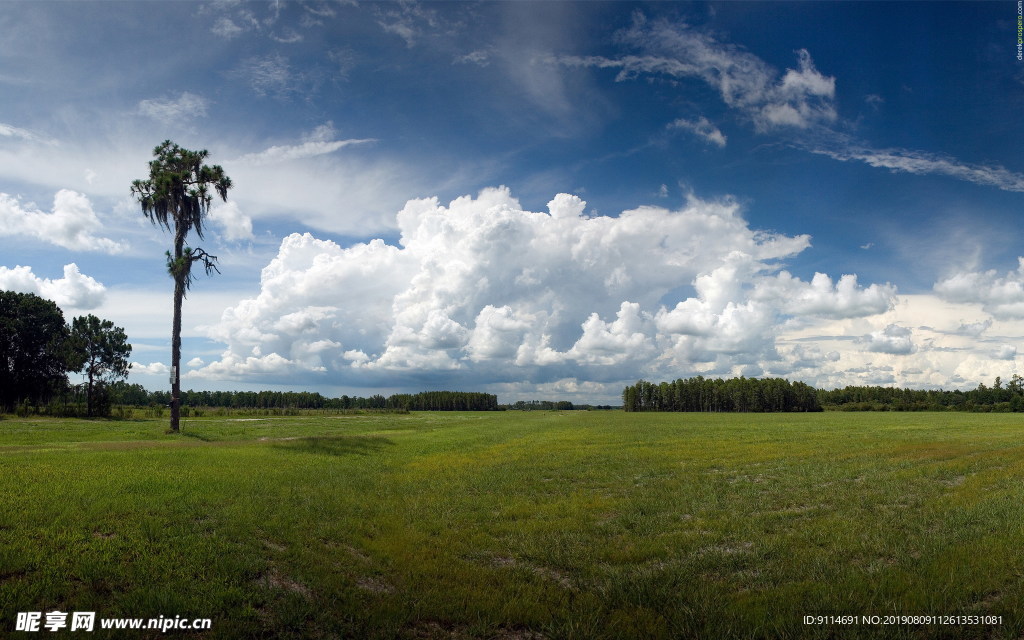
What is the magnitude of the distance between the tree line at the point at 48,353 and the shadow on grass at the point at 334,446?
2230 inches

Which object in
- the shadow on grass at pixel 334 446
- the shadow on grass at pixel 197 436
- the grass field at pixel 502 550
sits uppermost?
the grass field at pixel 502 550

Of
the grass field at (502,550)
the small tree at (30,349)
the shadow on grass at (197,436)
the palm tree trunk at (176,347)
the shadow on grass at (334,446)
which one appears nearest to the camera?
the grass field at (502,550)

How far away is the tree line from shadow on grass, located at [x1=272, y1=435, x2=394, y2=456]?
56651 millimetres

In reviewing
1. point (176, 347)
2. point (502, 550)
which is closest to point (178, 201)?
point (176, 347)

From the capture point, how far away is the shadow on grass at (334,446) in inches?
1059

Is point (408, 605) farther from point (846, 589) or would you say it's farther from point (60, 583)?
point (846, 589)

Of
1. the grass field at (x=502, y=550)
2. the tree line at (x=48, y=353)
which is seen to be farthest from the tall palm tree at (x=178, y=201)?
the tree line at (x=48, y=353)

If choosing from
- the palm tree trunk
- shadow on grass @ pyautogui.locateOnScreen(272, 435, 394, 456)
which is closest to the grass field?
shadow on grass @ pyautogui.locateOnScreen(272, 435, 394, 456)

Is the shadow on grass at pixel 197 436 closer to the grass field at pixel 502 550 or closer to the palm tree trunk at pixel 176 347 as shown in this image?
the palm tree trunk at pixel 176 347

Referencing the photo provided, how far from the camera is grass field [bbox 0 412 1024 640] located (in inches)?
293

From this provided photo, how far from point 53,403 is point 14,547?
83.9m

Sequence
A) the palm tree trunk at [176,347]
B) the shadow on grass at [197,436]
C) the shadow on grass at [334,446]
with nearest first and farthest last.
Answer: the shadow on grass at [334,446] < the shadow on grass at [197,436] < the palm tree trunk at [176,347]

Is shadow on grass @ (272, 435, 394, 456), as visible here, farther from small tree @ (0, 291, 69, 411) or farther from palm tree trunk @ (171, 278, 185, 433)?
small tree @ (0, 291, 69, 411)

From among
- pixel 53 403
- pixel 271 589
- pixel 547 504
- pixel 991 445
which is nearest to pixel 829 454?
pixel 991 445
